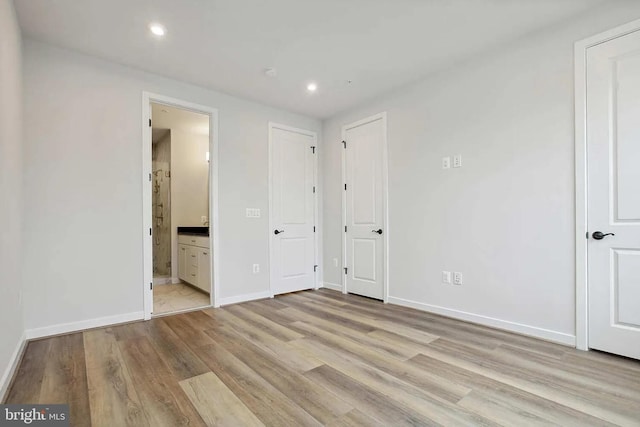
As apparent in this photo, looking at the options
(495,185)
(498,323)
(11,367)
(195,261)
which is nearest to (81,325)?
(11,367)

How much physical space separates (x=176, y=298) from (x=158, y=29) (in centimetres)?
324

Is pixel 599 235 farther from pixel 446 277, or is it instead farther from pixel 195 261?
pixel 195 261

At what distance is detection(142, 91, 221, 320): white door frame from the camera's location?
128 inches

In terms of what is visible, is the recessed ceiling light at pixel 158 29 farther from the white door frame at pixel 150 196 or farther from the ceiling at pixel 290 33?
the white door frame at pixel 150 196

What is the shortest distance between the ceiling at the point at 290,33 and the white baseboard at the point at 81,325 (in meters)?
2.55

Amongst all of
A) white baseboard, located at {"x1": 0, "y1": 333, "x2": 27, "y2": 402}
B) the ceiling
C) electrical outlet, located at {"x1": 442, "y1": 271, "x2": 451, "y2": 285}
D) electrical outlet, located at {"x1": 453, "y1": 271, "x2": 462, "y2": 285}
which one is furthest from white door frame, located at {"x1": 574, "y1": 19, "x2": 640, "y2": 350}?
white baseboard, located at {"x1": 0, "y1": 333, "x2": 27, "y2": 402}

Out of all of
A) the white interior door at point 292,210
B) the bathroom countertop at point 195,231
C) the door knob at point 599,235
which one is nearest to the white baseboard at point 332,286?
the white interior door at point 292,210

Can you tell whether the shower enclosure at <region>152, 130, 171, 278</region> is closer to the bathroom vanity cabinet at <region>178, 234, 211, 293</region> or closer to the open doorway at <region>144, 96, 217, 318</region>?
the open doorway at <region>144, 96, 217, 318</region>

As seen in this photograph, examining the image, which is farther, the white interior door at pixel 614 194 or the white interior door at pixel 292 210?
the white interior door at pixel 292 210

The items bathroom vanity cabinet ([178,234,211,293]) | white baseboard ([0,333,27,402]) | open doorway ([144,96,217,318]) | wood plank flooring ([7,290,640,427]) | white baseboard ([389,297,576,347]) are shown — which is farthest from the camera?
open doorway ([144,96,217,318])

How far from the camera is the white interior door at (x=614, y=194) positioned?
7.33 feet

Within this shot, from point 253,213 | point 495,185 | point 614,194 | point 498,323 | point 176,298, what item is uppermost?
point 495,185

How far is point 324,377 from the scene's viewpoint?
6.62 feet

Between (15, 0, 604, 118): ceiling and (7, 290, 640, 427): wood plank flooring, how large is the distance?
2626mm
